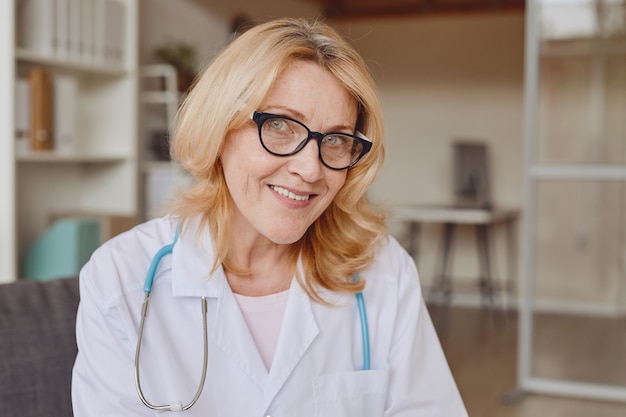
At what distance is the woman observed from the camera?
124 centimetres

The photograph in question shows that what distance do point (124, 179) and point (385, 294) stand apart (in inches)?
108

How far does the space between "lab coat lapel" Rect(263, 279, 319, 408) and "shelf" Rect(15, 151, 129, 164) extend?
2211mm

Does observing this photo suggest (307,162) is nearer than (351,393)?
Yes

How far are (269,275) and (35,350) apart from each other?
430 millimetres

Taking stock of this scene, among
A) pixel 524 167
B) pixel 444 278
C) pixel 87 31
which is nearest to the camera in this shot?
pixel 87 31

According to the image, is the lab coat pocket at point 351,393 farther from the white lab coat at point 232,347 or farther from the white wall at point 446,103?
the white wall at point 446,103

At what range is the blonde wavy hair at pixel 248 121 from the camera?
4.08ft

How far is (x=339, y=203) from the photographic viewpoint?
1.46m

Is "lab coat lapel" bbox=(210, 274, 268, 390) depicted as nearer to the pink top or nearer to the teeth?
the pink top

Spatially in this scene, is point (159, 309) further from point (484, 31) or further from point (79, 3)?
point (484, 31)

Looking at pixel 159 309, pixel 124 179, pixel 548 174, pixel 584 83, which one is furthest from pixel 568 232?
pixel 159 309

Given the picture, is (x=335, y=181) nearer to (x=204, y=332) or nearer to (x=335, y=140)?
(x=335, y=140)

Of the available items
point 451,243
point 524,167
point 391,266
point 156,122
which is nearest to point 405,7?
point 451,243

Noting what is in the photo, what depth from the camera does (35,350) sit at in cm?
129
